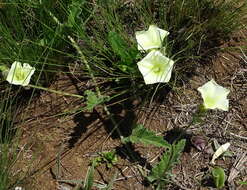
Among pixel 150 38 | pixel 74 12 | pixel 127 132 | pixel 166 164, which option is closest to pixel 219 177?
pixel 166 164

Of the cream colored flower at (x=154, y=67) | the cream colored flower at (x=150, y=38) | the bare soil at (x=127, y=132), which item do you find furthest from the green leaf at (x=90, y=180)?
the cream colored flower at (x=150, y=38)

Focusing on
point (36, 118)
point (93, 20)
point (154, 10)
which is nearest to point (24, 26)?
point (93, 20)

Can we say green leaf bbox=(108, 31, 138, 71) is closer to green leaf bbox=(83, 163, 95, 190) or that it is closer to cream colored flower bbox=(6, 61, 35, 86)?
cream colored flower bbox=(6, 61, 35, 86)

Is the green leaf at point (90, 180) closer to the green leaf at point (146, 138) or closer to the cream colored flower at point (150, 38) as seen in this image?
the green leaf at point (146, 138)

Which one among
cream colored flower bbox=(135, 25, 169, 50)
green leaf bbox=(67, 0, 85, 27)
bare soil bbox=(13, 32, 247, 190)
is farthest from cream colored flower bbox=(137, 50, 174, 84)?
green leaf bbox=(67, 0, 85, 27)

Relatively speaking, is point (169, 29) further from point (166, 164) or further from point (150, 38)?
point (166, 164)

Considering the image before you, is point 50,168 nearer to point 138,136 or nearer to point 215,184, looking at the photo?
point 138,136

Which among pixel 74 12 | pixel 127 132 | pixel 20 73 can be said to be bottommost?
pixel 127 132
